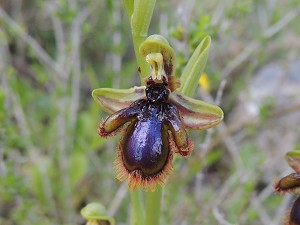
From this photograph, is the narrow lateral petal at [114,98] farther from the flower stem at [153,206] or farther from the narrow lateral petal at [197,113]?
the flower stem at [153,206]

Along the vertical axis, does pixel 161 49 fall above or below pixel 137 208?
above

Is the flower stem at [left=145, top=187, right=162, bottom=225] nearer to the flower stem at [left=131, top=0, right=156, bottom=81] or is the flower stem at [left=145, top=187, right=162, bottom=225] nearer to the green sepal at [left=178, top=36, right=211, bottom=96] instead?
the green sepal at [left=178, top=36, right=211, bottom=96]

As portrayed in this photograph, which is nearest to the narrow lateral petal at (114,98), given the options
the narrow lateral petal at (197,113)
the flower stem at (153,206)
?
the narrow lateral petal at (197,113)

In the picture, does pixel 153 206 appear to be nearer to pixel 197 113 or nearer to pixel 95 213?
pixel 95 213

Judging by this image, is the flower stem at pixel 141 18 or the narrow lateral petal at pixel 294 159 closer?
the flower stem at pixel 141 18

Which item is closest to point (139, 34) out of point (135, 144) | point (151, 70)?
point (151, 70)

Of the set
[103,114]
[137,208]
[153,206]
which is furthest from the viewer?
[103,114]

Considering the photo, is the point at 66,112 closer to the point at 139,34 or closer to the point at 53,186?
the point at 53,186

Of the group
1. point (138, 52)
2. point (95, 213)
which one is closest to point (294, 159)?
point (138, 52)
